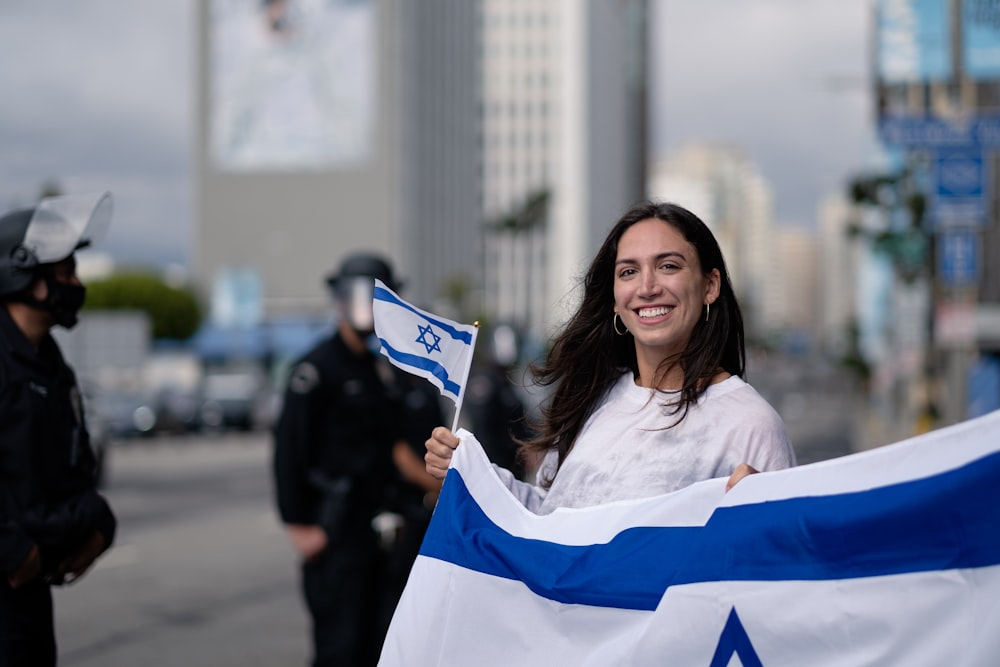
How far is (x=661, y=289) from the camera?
345 centimetres

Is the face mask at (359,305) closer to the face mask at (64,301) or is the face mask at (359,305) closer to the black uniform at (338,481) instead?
the black uniform at (338,481)

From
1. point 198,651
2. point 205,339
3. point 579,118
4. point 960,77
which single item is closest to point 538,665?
point 198,651

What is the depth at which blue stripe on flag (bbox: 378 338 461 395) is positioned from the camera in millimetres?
3734

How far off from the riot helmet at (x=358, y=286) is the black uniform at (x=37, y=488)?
173 centimetres

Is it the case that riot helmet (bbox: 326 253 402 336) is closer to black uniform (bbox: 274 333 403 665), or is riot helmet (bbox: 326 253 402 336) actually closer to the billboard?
black uniform (bbox: 274 333 403 665)

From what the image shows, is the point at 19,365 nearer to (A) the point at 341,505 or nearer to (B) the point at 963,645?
(A) the point at 341,505

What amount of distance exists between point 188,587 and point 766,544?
8390 millimetres

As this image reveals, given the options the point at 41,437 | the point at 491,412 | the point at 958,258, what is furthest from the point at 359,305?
the point at 958,258

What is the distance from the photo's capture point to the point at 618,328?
3.75 metres

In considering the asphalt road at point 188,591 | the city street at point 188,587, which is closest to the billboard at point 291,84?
the city street at point 188,587

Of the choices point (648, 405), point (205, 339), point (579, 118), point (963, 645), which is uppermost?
point (579, 118)

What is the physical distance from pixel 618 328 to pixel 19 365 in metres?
1.86

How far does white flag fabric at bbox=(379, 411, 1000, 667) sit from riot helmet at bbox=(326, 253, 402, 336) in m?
2.31

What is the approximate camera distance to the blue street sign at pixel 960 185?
14672mm
